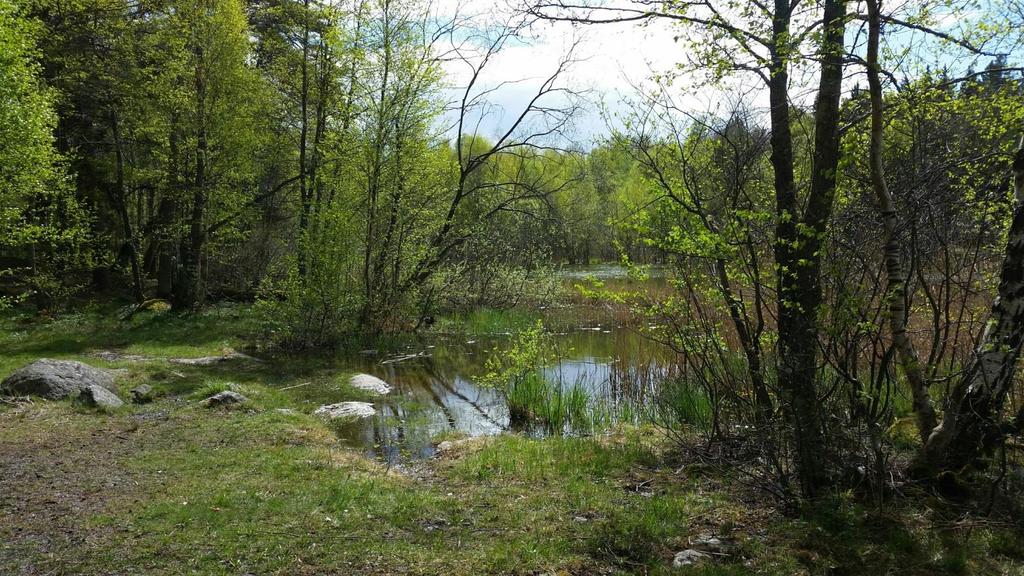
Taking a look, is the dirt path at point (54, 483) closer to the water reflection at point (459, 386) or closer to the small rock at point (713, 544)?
the water reflection at point (459, 386)

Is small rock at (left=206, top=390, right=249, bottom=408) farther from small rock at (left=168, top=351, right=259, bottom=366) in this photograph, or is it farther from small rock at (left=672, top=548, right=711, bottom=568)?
small rock at (left=672, top=548, right=711, bottom=568)

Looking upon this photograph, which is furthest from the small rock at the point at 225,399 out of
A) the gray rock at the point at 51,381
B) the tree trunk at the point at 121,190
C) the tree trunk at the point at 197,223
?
the tree trunk at the point at 121,190

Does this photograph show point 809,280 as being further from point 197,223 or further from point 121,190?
point 121,190

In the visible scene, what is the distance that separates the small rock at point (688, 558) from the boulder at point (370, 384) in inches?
307

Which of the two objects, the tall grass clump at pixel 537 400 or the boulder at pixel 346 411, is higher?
the tall grass clump at pixel 537 400

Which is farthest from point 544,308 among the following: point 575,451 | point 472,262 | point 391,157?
point 575,451

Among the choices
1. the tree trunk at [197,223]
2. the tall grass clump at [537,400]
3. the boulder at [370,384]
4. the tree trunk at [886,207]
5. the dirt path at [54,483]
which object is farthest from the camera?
the tree trunk at [197,223]

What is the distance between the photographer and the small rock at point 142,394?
9.45 m

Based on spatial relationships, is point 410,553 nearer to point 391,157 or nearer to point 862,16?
point 862,16

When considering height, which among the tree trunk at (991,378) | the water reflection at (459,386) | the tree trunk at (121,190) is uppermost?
the tree trunk at (121,190)

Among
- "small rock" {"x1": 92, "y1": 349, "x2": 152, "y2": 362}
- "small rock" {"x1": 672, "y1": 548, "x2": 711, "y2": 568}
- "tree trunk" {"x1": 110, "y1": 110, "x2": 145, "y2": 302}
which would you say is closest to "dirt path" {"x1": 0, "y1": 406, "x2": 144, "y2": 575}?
"small rock" {"x1": 672, "y1": 548, "x2": 711, "y2": 568}

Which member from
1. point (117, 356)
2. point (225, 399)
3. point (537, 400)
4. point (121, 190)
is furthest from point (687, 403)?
point (121, 190)

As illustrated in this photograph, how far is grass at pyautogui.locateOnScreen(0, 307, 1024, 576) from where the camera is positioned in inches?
164

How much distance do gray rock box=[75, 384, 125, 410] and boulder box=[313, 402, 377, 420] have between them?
2.93 metres
